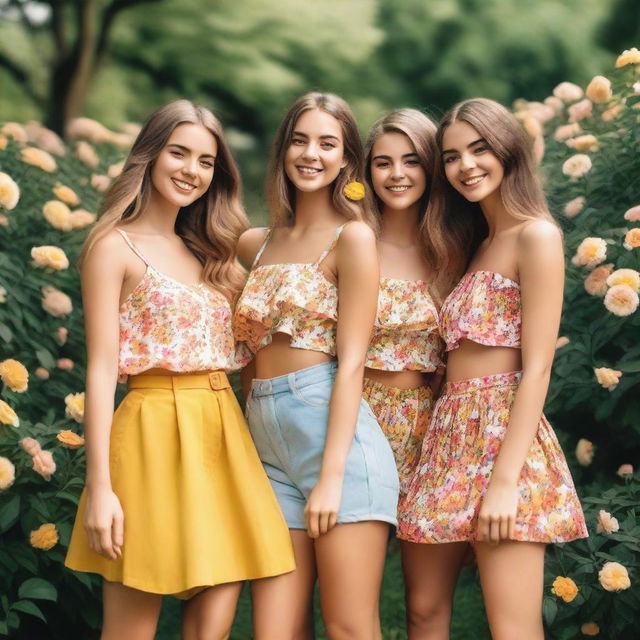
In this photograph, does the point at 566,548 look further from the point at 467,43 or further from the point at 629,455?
the point at 467,43

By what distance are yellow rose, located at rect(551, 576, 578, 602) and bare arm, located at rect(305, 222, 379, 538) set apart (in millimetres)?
762

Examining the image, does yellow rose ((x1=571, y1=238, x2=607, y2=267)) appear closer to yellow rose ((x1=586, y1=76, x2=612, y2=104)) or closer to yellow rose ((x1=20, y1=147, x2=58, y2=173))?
yellow rose ((x1=586, y1=76, x2=612, y2=104))

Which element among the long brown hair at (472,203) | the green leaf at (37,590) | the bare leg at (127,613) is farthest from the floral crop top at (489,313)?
the green leaf at (37,590)

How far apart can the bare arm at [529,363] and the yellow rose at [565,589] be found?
0.46 meters

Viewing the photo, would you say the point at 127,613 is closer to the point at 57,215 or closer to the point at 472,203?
the point at 472,203

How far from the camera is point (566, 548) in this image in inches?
121

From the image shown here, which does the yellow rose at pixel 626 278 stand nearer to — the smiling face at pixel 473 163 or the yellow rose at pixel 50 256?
the smiling face at pixel 473 163

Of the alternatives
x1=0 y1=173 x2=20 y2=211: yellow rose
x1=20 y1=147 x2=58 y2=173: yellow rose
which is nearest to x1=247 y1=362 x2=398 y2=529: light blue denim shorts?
x1=0 y1=173 x2=20 y2=211: yellow rose

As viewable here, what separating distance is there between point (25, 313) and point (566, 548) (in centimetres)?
206

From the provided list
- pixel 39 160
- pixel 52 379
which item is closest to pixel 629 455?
pixel 52 379

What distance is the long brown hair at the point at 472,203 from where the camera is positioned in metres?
2.82

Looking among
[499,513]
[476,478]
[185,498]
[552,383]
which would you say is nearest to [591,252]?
[552,383]

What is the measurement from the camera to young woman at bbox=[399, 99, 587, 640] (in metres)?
2.58

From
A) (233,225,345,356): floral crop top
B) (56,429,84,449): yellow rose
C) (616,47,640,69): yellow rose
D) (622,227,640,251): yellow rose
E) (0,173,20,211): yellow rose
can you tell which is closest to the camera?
(233,225,345,356): floral crop top
